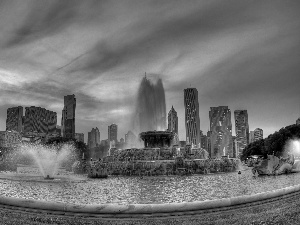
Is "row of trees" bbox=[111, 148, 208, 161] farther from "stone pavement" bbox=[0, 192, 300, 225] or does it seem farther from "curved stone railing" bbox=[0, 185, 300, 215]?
"stone pavement" bbox=[0, 192, 300, 225]

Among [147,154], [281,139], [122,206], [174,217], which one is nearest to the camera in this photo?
[174,217]

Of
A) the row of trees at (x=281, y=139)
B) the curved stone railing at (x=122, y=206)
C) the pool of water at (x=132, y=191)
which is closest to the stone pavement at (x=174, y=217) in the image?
the curved stone railing at (x=122, y=206)

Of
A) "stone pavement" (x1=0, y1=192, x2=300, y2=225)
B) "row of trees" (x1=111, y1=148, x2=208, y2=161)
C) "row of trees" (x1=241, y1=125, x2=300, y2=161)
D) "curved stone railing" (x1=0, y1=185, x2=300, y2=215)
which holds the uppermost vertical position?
"row of trees" (x1=241, y1=125, x2=300, y2=161)

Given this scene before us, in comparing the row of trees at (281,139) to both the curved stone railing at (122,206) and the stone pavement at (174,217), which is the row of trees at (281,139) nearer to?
the stone pavement at (174,217)

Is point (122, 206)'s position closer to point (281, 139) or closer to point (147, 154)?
point (147, 154)

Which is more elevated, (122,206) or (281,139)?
(281,139)

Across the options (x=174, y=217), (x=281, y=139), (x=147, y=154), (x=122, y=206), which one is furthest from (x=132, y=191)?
(x=281, y=139)

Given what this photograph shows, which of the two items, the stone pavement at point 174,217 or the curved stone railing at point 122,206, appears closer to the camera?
the stone pavement at point 174,217

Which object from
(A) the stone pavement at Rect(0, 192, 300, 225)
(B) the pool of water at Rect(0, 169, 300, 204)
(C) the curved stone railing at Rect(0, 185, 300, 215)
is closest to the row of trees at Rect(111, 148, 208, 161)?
(B) the pool of water at Rect(0, 169, 300, 204)

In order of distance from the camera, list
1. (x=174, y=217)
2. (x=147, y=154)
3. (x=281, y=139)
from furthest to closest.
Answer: (x=281, y=139) → (x=147, y=154) → (x=174, y=217)

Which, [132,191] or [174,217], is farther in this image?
[132,191]

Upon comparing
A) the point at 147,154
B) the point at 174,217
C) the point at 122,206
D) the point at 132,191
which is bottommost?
the point at 132,191

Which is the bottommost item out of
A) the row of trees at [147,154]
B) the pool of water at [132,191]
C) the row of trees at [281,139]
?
the pool of water at [132,191]

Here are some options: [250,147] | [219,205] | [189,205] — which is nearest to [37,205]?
[189,205]
